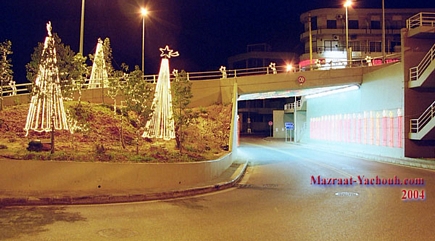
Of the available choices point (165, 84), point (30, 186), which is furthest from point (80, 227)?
point (165, 84)

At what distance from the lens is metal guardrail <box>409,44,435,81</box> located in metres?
24.7

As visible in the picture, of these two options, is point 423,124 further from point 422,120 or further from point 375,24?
point 375,24

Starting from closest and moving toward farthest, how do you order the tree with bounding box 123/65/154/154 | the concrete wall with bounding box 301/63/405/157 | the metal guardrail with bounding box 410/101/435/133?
the tree with bounding box 123/65/154/154 < the metal guardrail with bounding box 410/101/435/133 < the concrete wall with bounding box 301/63/405/157

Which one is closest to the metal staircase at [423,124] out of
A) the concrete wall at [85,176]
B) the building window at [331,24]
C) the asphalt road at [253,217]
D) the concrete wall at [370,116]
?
the concrete wall at [370,116]

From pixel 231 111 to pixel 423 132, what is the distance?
12406mm

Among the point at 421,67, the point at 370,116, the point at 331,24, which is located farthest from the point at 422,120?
the point at 331,24

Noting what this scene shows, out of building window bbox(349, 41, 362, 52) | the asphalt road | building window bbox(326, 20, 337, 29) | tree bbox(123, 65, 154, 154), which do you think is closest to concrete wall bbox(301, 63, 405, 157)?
the asphalt road

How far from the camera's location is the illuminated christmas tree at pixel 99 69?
23.6 m

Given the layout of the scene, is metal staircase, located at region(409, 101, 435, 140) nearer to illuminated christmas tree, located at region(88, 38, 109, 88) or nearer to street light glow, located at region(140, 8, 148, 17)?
illuminated christmas tree, located at region(88, 38, 109, 88)

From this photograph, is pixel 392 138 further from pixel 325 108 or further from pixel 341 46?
pixel 341 46

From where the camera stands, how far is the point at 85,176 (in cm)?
1238

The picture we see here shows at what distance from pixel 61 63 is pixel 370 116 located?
908 inches

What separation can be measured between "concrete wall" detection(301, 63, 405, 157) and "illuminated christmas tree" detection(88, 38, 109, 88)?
18.2 metres

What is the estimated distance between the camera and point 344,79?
32906 millimetres
